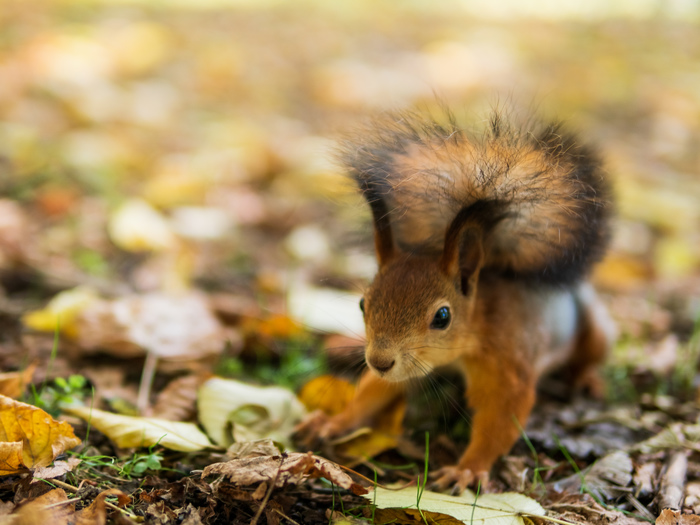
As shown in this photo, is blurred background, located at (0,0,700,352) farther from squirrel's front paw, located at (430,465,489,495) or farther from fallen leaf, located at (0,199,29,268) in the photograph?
squirrel's front paw, located at (430,465,489,495)

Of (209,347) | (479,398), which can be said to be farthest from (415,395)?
(209,347)

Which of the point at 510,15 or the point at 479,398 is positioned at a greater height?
the point at 510,15

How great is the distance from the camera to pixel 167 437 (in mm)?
1453

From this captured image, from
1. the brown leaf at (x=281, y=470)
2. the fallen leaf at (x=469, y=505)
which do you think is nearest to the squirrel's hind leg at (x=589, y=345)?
the fallen leaf at (x=469, y=505)

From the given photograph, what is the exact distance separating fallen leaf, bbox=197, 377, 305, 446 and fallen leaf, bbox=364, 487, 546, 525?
38cm

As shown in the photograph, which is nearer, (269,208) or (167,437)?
(167,437)

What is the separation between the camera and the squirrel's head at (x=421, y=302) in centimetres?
153

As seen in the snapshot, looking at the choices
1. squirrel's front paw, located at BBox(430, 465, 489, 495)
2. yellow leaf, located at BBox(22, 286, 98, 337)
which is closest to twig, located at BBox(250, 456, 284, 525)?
squirrel's front paw, located at BBox(430, 465, 489, 495)

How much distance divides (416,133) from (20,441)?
1153 mm

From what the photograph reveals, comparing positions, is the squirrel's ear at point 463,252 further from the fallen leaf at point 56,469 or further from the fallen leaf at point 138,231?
the fallen leaf at point 138,231

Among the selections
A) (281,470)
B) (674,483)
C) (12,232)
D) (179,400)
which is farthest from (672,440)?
(12,232)

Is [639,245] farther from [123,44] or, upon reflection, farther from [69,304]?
[123,44]

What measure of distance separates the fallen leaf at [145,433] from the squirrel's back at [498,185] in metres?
0.73

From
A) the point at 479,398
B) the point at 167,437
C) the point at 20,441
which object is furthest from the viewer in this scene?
the point at 479,398
